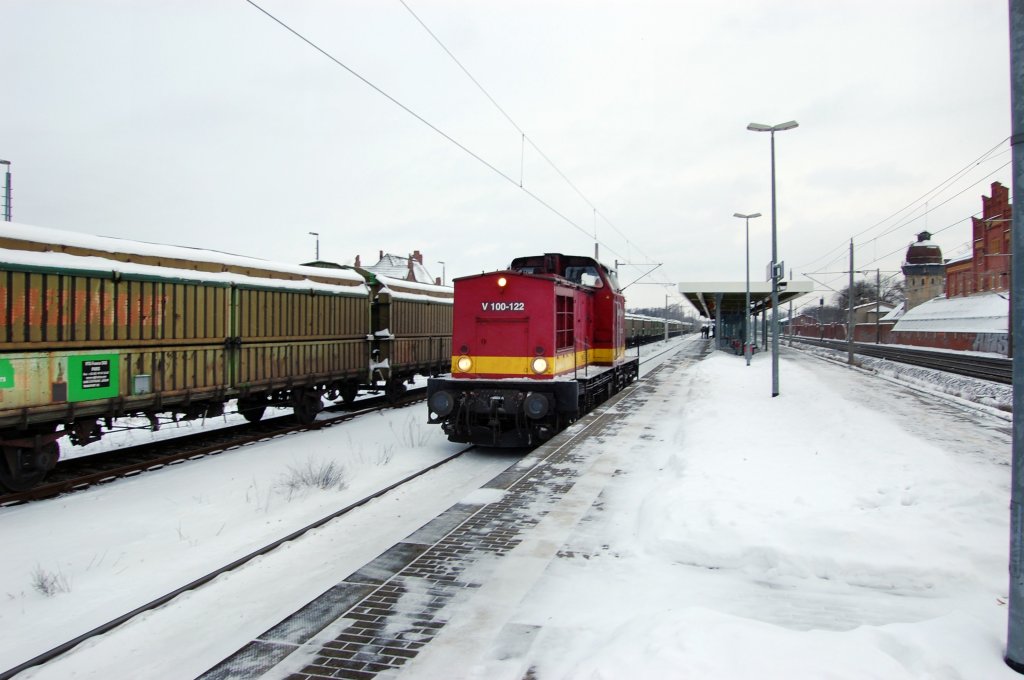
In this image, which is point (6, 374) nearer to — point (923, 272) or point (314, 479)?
point (314, 479)

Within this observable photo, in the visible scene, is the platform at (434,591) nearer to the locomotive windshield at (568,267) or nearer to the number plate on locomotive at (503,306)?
the number plate on locomotive at (503,306)

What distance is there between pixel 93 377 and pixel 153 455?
7.19ft

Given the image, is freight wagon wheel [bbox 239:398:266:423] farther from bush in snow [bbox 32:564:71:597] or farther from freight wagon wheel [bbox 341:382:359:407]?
bush in snow [bbox 32:564:71:597]

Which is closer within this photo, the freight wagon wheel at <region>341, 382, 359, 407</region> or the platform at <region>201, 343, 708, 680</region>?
the platform at <region>201, 343, 708, 680</region>

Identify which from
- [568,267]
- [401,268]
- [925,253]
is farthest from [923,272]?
[568,267]

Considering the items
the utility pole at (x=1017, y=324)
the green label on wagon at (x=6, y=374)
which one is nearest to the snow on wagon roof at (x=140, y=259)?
the green label on wagon at (x=6, y=374)

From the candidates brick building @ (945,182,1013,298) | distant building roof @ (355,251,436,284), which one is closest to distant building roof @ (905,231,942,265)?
brick building @ (945,182,1013,298)

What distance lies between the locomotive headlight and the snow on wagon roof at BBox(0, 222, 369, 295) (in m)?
5.63

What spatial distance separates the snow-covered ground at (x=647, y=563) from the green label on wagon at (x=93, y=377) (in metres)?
1.33

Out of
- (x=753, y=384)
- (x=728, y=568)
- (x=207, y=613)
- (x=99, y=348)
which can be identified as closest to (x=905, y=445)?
(x=728, y=568)

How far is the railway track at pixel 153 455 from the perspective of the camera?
7.94 meters

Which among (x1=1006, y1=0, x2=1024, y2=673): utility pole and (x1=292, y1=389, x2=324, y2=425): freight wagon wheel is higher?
(x1=1006, y1=0, x2=1024, y2=673): utility pole

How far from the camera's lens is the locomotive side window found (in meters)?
10.7

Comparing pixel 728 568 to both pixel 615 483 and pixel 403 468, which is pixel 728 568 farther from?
pixel 403 468
